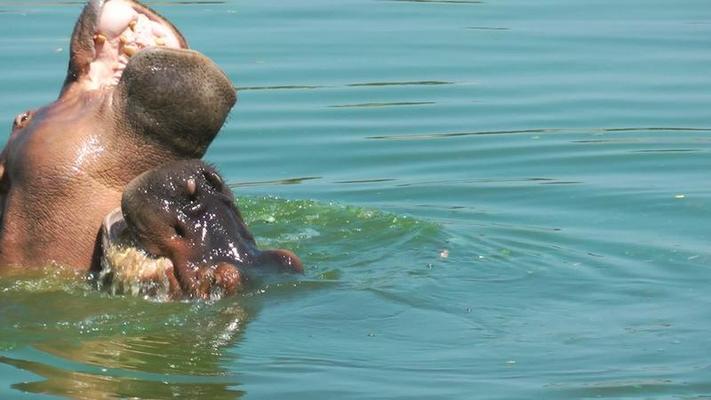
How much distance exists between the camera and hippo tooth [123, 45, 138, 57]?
23.8 feet

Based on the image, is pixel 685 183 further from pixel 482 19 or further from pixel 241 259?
pixel 482 19

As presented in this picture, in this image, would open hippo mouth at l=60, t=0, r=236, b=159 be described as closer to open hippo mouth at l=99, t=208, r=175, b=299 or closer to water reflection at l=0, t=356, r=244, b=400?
open hippo mouth at l=99, t=208, r=175, b=299

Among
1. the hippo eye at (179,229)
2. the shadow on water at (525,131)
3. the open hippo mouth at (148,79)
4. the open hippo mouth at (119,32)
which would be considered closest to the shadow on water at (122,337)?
the hippo eye at (179,229)

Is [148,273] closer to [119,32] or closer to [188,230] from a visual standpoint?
[188,230]

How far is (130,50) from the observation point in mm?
7277

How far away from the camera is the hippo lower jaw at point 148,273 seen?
22.9 ft

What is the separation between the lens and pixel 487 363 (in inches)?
272

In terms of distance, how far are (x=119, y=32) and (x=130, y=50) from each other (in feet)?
0.28

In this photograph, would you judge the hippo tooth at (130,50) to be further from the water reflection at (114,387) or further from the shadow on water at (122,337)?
the water reflection at (114,387)

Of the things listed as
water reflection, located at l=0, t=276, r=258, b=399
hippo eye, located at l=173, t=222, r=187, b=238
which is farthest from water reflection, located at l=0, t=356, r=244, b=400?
hippo eye, located at l=173, t=222, r=187, b=238

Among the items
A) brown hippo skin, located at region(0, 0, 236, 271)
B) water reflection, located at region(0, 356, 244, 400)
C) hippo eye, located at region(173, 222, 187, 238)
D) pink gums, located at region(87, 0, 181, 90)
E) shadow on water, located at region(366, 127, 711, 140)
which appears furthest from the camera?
shadow on water, located at region(366, 127, 711, 140)

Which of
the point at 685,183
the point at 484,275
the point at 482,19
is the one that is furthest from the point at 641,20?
the point at 484,275

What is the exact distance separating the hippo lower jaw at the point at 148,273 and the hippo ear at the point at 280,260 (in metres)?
0.18

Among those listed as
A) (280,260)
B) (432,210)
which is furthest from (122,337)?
(432,210)
